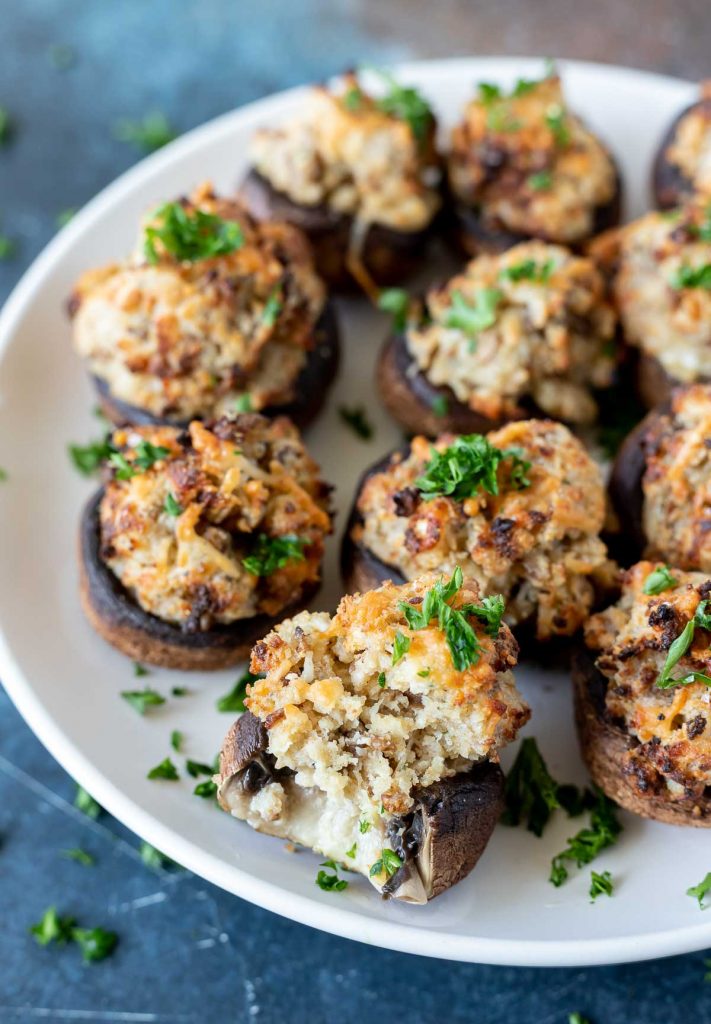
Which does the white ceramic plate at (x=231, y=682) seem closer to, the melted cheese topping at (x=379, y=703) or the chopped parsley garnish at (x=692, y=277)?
the melted cheese topping at (x=379, y=703)

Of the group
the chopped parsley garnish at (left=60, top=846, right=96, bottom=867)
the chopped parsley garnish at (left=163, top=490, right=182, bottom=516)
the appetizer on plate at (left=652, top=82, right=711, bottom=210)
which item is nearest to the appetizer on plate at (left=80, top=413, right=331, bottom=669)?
the chopped parsley garnish at (left=163, top=490, right=182, bottom=516)

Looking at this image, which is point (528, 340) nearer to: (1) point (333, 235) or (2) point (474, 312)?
(2) point (474, 312)

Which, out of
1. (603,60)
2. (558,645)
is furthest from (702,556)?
(603,60)

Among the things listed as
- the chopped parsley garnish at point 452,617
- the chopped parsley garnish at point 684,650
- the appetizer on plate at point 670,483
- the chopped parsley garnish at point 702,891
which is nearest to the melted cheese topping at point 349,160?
the appetizer on plate at point 670,483

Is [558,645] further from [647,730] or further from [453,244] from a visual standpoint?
[453,244]

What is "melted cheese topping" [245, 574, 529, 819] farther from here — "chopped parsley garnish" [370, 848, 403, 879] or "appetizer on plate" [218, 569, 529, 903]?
"chopped parsley garnish" [370, 848, 403, 879]
